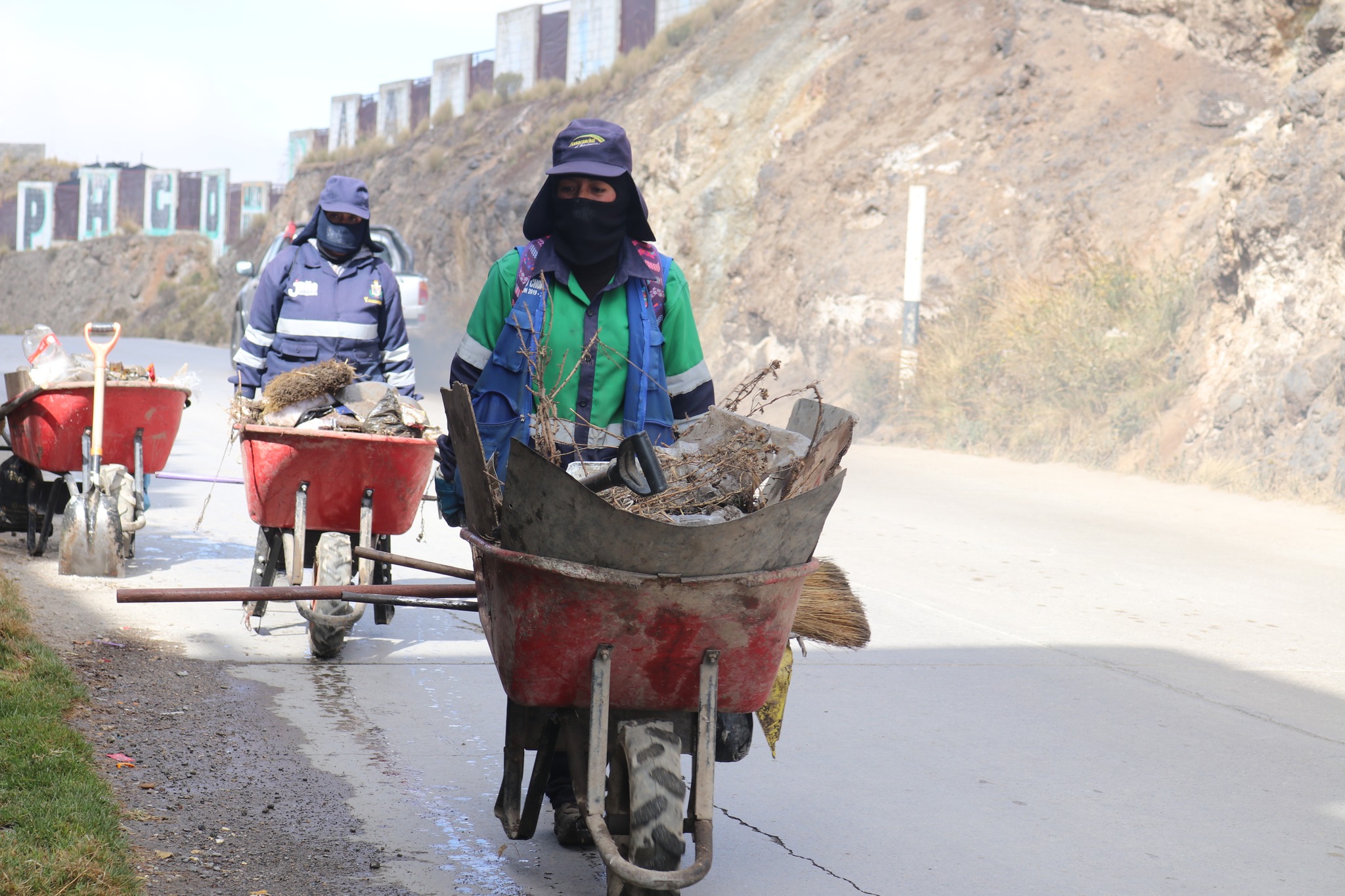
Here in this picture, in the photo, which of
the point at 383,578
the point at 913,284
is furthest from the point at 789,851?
the point at 913,284

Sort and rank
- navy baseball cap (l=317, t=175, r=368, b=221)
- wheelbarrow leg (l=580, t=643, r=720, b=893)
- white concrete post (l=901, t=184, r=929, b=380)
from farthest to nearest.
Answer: white concrete post (l=901, t=184, r=929, b=380)
navy baseball cap (l=317, t=175, r=368, b=221)
wheelbarrow leg (l=580, t=643, r=720, b=893)

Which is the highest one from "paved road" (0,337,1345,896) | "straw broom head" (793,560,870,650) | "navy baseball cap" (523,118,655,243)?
"navy baseball cap" (523,118,655,243)

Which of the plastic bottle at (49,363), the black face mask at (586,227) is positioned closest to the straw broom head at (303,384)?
the plastic bottle at (49,363)

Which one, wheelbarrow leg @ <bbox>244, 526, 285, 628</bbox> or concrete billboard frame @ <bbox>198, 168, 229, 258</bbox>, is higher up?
concrete billboard frame @ <bbox>198, 168, 229, 258</bbox>

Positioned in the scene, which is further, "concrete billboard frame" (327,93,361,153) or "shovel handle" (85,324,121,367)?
"concrete billboard frame" (327,93,361,153)

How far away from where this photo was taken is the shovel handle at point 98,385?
7.71m

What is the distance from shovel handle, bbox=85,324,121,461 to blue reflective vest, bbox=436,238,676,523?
14.3ft

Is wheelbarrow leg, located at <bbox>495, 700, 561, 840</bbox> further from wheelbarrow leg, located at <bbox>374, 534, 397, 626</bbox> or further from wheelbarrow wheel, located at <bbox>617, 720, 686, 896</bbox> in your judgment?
wheelbarrow leg, located at <bbox>374, 534, 397, 626</bbox>

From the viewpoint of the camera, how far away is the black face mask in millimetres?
4047

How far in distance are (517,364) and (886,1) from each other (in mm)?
28376

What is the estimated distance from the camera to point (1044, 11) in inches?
1032

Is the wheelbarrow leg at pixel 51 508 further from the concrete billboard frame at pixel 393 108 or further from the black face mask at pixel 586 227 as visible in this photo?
the concrete billboard frame at pixel 393 108

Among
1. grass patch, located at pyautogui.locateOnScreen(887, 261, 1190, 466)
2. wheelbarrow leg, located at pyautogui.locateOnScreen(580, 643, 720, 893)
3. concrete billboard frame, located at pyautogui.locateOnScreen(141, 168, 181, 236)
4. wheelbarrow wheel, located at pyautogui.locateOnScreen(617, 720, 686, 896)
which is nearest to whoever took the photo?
wheelbarrow leg, located at pyautogui.locateOnScreen(580, 643, 720, 893)

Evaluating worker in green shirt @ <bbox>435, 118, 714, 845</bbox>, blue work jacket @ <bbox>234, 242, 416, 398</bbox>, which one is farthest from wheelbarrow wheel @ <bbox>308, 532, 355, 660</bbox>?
worker in green shirt @ <bbox>435, 118, 714, 845</bbox>
